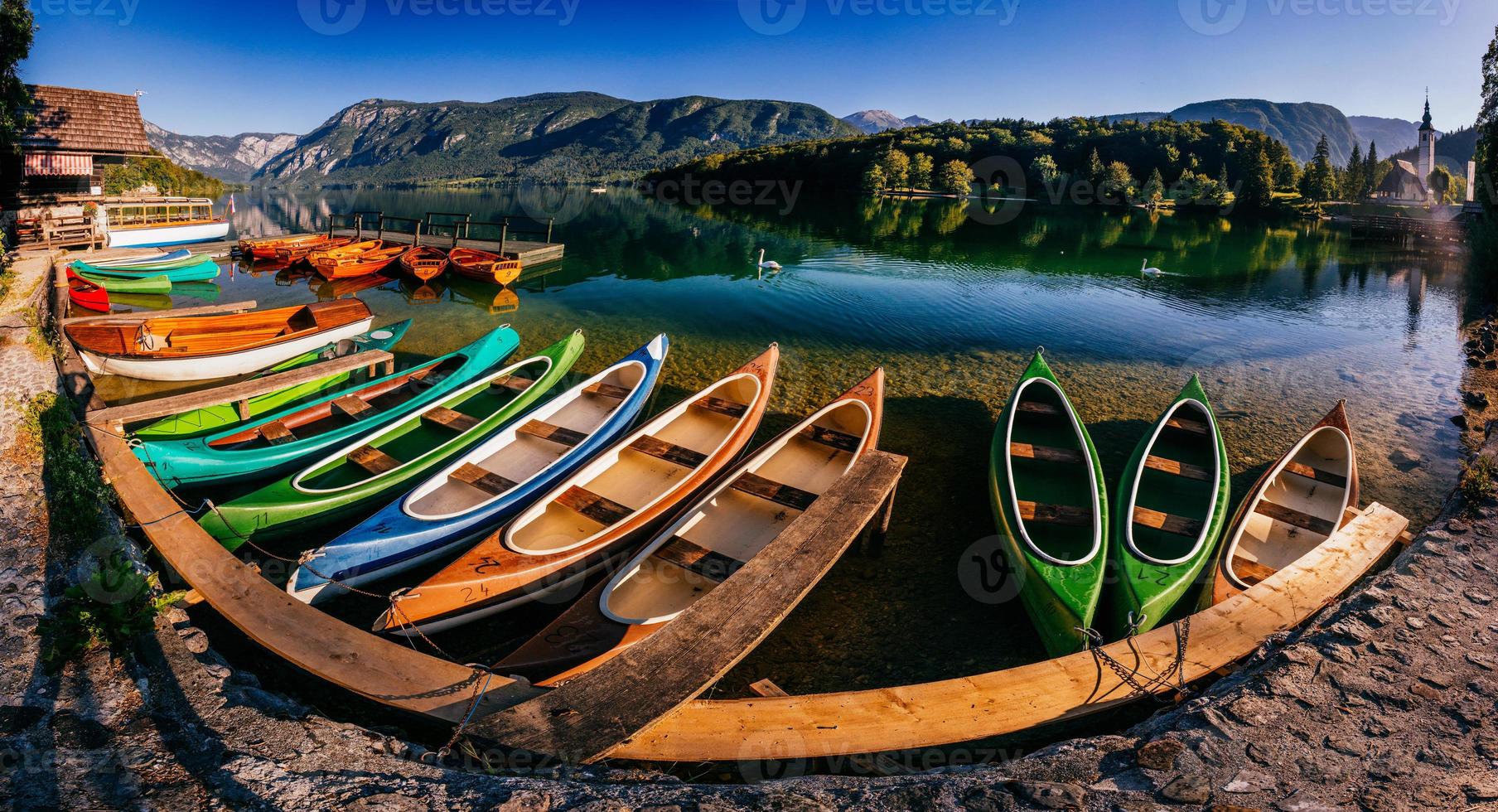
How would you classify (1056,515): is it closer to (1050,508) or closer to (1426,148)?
(1050,508)

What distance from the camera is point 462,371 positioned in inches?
455

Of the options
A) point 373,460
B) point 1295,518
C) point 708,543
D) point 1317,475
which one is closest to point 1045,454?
point 1295,518

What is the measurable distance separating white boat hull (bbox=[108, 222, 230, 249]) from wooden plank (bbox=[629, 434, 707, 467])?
31723 mm

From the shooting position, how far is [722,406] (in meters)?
10.3

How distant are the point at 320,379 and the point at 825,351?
1142 centimetres

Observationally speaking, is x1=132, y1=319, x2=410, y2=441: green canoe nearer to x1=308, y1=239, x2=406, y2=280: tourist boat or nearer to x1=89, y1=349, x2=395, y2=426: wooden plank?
x1=89, y1=349, x2=395, y2=426: wooden plank

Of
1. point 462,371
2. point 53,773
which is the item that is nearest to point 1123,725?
point 53,773

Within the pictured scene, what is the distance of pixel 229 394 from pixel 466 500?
5297mm

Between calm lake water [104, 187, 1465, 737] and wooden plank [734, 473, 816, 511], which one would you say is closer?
calm lake water [104, 187, 1465, 737]

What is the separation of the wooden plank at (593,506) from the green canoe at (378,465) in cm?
244

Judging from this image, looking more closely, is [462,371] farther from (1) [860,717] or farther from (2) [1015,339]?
(2) [1015,339]

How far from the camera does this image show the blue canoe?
6504mm

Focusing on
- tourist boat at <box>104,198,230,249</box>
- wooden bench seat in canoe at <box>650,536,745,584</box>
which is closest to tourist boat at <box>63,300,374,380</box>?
wooden bench seat in canoe at <box>650,536,745,584</box>

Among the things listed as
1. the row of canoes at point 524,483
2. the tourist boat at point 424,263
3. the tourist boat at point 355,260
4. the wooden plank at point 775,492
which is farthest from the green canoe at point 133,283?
the wooden plank at point 775,492
